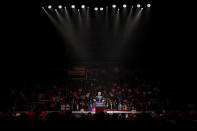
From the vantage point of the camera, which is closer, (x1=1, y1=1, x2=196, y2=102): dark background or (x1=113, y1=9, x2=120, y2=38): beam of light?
(x1=1, y1=1, x2=196, y2=102): dark background

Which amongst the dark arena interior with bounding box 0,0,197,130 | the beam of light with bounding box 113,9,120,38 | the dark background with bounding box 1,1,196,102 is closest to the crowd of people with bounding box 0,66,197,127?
the dark arena interior with bounding box 0,0,197,130

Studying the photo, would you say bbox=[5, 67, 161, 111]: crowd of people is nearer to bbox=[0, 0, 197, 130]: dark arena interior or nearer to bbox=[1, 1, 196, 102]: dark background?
bbox=[0, 0, 197, 130]: dark arena interior

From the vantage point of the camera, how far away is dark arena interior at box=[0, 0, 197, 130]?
9398 mm

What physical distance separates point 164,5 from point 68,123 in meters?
7.86

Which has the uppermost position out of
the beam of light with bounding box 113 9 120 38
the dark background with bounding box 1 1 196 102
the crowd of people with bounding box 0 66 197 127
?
the beam of light with bounding box 113 9 120 38

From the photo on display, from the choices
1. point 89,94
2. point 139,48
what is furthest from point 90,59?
point 139,48

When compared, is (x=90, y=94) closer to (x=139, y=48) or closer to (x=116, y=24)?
(x=139, y=48)

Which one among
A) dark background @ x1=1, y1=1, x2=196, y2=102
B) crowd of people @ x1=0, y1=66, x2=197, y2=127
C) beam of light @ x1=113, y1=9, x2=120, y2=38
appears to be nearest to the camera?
crowd of people @ x1=0, y1=66, x2=197, y2=127

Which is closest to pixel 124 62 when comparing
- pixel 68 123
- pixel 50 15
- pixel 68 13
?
pixel 68 13

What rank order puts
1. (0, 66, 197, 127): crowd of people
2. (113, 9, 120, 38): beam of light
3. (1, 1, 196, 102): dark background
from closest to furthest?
(0, 66, 197, 127): crowd of people
(1, 1, 196, 102): dark background
(113, 9, 120, 38): beam of light

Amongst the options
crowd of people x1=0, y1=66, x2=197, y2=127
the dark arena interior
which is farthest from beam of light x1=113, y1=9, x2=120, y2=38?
crowd of people x1=0, y1=66, x2=197, y2=127

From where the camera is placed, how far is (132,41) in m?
11.5

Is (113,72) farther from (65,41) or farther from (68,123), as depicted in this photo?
(68,123)

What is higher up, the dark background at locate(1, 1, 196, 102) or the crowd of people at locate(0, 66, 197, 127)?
the dark background at locate(1, 1, 196, 102)
